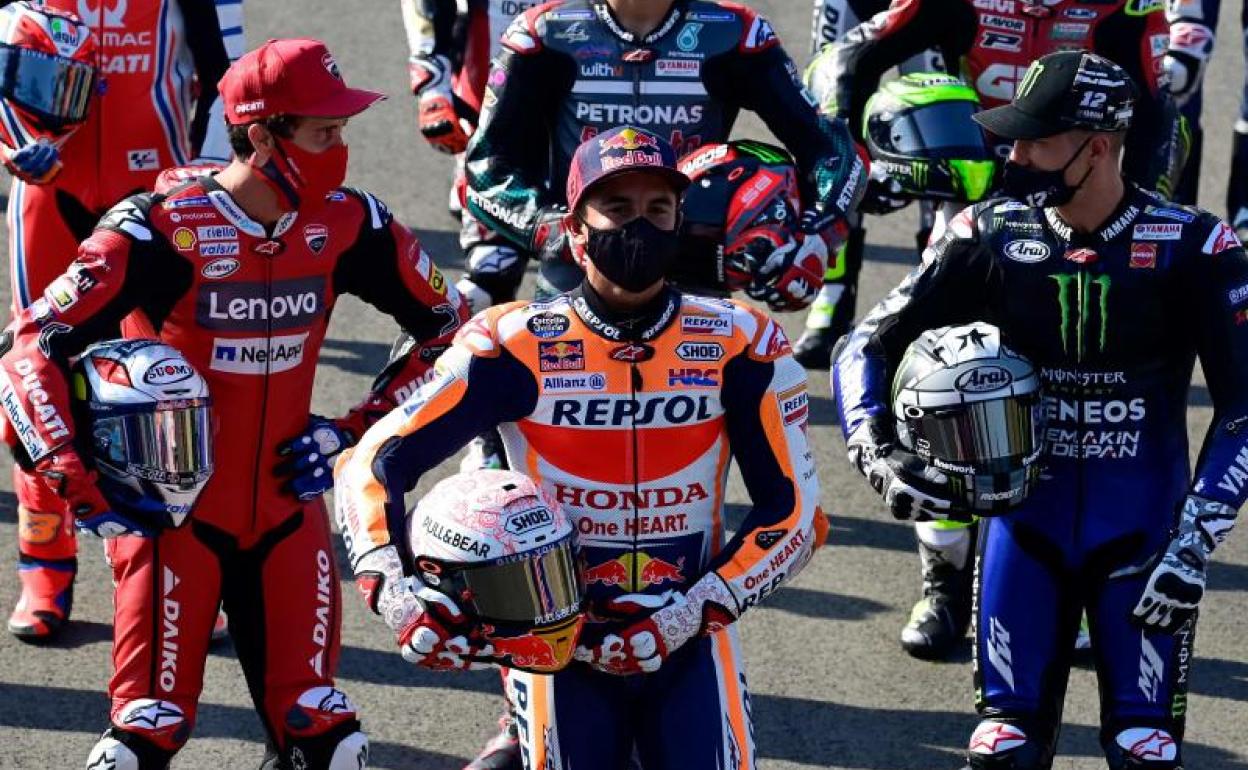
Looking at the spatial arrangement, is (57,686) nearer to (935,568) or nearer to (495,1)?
(935,568)

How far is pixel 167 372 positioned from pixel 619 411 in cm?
132

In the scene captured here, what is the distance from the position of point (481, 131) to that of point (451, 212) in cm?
463

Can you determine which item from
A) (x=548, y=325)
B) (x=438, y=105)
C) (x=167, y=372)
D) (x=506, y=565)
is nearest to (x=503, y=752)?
(x=167, y=372)

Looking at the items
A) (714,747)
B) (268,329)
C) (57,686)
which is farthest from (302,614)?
(57,686)

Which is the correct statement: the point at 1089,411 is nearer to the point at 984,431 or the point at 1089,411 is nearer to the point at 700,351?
the point at 984,431

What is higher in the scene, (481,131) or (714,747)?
(481,131)

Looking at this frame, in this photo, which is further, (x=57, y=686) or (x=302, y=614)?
(x=57, y=686)

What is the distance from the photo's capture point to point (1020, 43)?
9695 mm

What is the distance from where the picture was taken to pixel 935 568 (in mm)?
8680

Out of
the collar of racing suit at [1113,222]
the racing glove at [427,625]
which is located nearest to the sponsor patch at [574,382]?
the racing glove at [427,625]

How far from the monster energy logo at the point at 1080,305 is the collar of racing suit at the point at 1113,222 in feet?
0.39

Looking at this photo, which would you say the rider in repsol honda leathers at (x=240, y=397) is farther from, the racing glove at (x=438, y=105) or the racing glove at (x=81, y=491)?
the racing glove at (x=438, y=105)

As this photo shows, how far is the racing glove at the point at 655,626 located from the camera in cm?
578

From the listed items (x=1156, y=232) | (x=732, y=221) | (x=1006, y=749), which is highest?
(x=1156, y=232)
